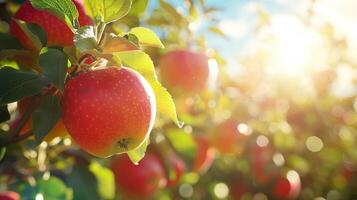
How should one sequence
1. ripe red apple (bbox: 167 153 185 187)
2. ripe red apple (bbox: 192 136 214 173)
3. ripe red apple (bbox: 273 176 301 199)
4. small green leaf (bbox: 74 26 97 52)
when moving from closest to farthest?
1. small green leaf (bbox: 74 26 97 52)
2. ripe red apple (bbox: 167 153 185 187)
3. ripe red apple (bbox: 192 136 214 173)
4. ripe red apple (bbox: 273 176 301 199)

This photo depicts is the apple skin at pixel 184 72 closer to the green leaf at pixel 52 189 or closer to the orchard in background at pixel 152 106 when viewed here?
the orchard in background at pixel 152 106

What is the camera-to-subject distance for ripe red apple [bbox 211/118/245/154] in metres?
2.20

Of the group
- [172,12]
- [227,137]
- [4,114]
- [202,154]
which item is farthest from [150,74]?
[227,137]

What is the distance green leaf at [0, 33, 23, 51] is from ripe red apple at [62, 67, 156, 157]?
0.19m

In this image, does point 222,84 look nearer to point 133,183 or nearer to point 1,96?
point 133,183

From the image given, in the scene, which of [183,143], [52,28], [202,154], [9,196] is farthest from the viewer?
[202,154]

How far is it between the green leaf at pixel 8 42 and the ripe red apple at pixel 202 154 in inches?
41.2

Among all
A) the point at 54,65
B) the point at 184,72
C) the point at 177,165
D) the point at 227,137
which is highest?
the point at 54,65

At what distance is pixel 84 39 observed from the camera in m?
0.83

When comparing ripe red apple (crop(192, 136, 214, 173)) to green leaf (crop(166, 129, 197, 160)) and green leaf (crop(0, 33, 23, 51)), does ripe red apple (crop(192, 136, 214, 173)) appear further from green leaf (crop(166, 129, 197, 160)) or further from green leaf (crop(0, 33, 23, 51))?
green leaf (crop(0, 33, 23, 51))

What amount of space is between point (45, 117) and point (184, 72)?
661mm

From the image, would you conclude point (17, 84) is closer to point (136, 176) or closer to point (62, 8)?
point (62, 8)

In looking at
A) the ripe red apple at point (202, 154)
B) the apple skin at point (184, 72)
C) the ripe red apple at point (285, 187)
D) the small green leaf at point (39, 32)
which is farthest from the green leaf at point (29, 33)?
the ripe red apple at point (285, 187)

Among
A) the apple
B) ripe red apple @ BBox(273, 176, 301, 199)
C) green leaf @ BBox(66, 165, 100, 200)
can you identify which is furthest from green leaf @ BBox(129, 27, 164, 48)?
the apple
